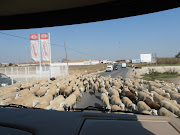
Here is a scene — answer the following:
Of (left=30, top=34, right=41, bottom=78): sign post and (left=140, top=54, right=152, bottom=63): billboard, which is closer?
(left=30, top=34, right=41, bottom=78): sign post

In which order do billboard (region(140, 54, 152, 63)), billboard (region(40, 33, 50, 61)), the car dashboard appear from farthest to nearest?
billboard (region(140, 54, 152, 63)), billboard (region(40, 33, 50, 61)), the car dashboard

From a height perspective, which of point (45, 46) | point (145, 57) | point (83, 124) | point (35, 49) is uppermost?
point (45, 46)

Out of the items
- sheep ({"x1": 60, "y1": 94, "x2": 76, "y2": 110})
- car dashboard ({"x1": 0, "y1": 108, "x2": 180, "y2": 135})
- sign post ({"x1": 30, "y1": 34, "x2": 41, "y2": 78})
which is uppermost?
sign post ({"x1": 30, "y1": 34, "x2": 41, "y2": 78})

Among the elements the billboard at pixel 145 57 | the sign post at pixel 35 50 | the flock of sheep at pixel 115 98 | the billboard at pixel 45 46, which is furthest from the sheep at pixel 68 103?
the billboard at pixel 145 57

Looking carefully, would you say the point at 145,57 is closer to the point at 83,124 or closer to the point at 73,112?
the point at 73,112

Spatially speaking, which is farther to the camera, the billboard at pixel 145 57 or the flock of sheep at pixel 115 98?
the billboard at pixel 145 57

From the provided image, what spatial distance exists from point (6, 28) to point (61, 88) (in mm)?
7866

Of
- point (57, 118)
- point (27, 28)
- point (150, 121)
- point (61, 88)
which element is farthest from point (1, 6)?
point (61, 88)

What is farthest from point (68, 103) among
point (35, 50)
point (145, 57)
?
point (145, 57)

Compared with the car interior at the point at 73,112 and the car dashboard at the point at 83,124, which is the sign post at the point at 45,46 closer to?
the car interior at the point at 73,112

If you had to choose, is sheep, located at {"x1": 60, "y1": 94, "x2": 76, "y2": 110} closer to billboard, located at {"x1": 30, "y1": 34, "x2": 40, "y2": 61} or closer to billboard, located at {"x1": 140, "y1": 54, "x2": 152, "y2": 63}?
billboard, located at {"x1": 30, "y1": 34, "x2": 40, "y2": 61}

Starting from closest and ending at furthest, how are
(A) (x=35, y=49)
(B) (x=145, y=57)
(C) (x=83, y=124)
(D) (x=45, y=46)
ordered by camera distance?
(C) (x=83, y=124) < (A) (x=35, y=49) < (D) (x=45, y=46) < (B) (x=145, y=57)

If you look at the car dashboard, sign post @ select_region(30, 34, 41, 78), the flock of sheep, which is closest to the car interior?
the car dashboard

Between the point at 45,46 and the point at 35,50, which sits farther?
the point at 45,46
